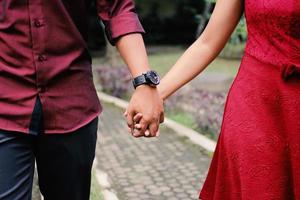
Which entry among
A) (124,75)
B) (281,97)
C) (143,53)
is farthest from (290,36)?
(124,75)

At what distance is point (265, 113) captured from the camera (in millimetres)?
2141

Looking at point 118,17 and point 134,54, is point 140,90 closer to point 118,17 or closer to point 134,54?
point 134,54

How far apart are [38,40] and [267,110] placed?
A: 2.57 feet

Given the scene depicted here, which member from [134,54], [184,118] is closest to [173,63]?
[184,118]

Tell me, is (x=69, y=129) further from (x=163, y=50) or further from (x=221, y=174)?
(x=163, y=50)

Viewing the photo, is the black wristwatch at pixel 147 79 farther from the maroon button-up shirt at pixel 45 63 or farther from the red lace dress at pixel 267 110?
the red lace dress at pixel 267 110

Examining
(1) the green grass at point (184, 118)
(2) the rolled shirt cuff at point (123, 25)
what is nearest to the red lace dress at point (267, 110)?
(2) the rolled shirt cuff at point (123, 25)

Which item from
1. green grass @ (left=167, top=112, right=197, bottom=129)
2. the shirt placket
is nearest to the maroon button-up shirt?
the shirt placket

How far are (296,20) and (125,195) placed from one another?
2916 mm

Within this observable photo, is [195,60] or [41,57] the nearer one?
[41,57]

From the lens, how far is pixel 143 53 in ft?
7.66

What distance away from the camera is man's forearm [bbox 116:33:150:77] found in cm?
234

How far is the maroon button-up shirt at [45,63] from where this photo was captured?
2.15 m

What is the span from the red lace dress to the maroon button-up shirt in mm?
539
